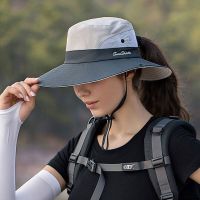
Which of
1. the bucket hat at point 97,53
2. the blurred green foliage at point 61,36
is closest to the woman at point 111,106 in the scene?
the bucket hat at point 97,53

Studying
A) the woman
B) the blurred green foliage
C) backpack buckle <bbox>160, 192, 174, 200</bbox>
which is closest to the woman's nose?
the woman

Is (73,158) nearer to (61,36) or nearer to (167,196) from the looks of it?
(167,196)

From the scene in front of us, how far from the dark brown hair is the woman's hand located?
0.31 meters


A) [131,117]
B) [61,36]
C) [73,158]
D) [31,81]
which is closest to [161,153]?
[131,117]

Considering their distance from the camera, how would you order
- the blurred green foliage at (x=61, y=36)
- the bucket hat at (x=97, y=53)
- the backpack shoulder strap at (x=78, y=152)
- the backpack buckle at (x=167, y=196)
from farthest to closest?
1. the blurred green foliage at (x=61, y=36)
2. the backpack shoulder strap at (x=78, y=152)
3. the bucket hat at (x=97, y=53)
4. the backpack buckle at (x=167, y=196)

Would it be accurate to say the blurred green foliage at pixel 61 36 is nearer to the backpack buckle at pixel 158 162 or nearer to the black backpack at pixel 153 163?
the black backpack at pixel 153 163

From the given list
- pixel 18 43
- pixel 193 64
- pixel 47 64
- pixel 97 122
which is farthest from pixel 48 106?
pixel 97 122

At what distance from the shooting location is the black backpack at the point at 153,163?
1.46 meters

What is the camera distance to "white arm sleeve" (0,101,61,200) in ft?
5.50

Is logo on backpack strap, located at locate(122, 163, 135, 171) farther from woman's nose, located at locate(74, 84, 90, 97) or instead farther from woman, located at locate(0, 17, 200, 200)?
woman's nose, located at locate(74, 84, 90, 97)

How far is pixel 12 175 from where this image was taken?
169 cm

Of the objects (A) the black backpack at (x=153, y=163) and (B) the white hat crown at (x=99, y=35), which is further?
(B) the white hat crown at (x=99, y=35)

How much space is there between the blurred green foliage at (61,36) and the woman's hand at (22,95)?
5.73 meters

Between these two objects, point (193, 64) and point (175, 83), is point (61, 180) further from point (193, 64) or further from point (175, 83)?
point (193, 64)
